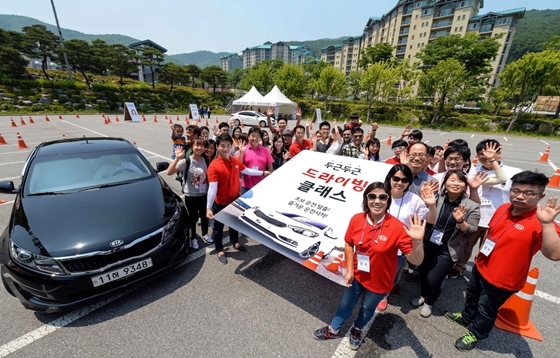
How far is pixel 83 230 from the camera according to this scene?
234 cm

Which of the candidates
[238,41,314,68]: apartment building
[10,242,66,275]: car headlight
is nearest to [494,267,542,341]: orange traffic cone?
[10,242,66,275]: car headlight

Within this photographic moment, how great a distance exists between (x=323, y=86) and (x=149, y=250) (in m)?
30.0

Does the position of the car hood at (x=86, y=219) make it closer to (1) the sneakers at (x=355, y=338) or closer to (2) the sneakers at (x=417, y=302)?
(1) the sneakers at (x=355, y=338)

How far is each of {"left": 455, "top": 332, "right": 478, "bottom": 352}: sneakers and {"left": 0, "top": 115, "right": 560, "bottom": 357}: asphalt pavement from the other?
51 millimetres

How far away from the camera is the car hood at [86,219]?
224 centimetres

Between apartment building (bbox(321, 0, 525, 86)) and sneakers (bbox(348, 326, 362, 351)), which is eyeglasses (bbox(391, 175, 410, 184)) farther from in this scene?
apartment building (bbox(321, 0, 525, 86))

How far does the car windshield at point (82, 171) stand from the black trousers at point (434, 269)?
3.55m

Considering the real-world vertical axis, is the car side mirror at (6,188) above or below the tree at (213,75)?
below

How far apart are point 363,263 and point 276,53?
150497 mm

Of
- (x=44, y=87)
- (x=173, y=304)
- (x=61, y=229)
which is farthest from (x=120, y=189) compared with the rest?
(x=44, y=87)

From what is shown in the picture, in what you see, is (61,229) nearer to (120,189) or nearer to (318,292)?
(120,189)

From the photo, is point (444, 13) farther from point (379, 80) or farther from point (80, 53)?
point (80, 53)

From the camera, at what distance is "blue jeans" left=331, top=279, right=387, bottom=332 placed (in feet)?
6.40

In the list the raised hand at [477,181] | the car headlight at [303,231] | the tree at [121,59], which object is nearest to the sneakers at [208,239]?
the car headlight at [303,231]
